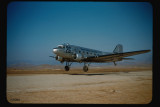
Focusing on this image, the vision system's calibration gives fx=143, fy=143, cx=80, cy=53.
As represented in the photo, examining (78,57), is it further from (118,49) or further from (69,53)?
(118,49)

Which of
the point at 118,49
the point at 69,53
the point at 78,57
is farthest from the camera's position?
the point at 118,49

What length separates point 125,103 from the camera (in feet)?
20.1

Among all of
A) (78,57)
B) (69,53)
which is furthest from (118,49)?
(69,53)

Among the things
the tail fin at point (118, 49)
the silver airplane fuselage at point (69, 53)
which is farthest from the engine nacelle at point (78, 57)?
the tail fin at point (118, 49)

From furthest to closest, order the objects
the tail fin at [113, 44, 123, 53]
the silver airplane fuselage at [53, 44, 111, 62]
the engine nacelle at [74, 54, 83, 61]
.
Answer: the tail fin at [113, 44, 123, 53]
the engine nacelle at [74, 54, 83, 61]
the silver airplane fuselage at [53, 44, 111, 62]

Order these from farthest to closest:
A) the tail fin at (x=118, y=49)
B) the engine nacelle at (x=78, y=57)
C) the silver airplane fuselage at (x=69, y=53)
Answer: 1. the tail fin at (x=118, y=49)
2. the engine nacelle at (x=78, y=57)
3. the silver airplane fuselage at (x=69, y=53)

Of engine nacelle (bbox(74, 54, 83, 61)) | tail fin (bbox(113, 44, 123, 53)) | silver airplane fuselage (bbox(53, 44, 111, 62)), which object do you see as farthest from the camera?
tail fin (bbox(113, 44, 123, 53))

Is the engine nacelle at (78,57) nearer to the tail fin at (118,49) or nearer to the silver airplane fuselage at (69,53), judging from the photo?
the silver airplane fuselage at (69,53)

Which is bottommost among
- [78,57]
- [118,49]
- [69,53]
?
[78,57]

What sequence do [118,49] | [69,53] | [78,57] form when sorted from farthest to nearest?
A: [118,49] → [69,53] → [78,57]

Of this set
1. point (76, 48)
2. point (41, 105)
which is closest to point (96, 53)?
point (76, 48)

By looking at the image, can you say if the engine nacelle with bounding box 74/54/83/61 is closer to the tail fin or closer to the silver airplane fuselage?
the silver airplane fuselage

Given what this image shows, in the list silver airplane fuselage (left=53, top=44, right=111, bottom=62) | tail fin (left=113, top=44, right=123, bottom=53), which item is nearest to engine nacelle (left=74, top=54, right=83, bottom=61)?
silver airplane fuselage (left=53, top=44, right=111, bottom=62)

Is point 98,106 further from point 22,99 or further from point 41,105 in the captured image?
point 22,99
